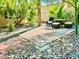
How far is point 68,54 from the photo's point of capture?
8625 millimetres

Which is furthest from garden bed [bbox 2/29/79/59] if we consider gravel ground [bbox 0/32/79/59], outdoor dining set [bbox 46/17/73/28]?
outdoor dining set [bbox 46/17/73/28]

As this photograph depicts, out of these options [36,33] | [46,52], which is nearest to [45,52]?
[46,52]

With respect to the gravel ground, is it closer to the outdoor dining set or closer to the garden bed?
the garden bed

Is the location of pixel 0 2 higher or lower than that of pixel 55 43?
higher

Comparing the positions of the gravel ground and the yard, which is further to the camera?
the yard

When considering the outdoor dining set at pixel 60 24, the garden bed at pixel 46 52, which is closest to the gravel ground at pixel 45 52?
the garden bed at pixel 46 52

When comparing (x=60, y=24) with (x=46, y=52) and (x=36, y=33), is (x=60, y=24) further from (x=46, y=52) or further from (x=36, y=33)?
(x=46, y=52)

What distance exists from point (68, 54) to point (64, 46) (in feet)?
5.75

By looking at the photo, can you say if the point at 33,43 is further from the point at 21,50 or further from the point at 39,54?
the point at 39,54

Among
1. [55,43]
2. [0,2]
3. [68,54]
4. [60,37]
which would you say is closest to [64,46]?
[55,43]

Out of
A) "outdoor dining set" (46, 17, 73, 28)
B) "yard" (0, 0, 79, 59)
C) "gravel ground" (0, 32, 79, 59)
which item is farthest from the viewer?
"outdoor dining set" (46, 17, 73, 28)

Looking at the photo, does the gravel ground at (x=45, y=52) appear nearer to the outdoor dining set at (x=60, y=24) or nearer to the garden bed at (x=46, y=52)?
the garden bed at (x=46, y=52)

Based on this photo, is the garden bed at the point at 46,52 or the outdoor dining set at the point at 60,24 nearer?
the garden bed at the point at 46,52

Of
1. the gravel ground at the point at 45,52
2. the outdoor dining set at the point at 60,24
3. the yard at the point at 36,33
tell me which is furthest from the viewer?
the outdoor dining set at the point at 60,24
